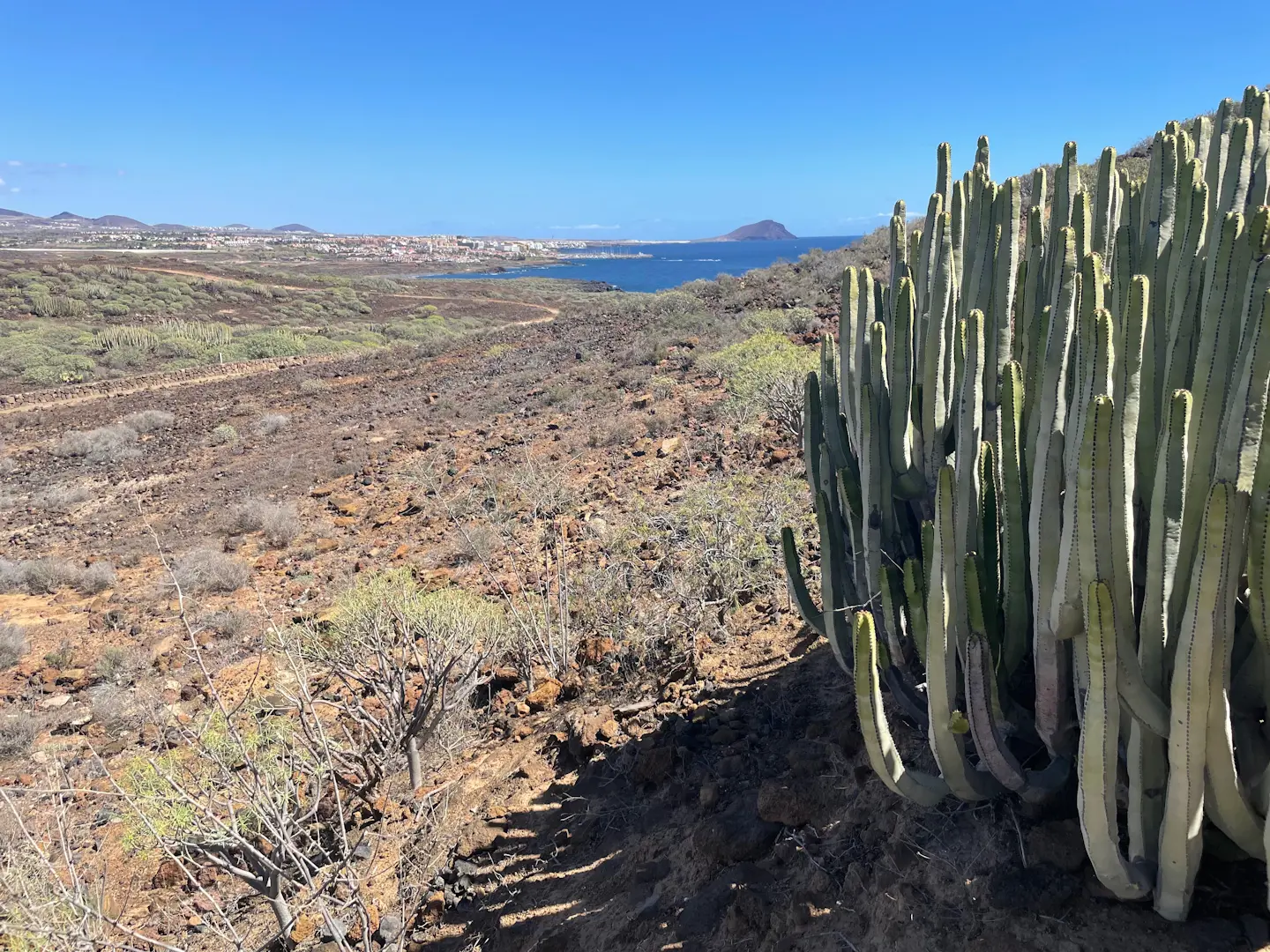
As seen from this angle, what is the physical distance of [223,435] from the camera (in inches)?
570

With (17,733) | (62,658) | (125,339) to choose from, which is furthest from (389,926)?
(125,339)

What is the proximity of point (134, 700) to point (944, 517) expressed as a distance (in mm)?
6073

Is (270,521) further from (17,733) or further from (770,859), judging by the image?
(770,859)

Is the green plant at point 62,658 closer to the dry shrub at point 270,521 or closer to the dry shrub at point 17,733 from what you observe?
the dry shrub at point 17,733

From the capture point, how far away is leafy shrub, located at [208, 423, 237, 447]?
1421cm

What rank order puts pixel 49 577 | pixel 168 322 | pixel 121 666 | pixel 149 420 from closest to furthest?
pixel 121 666, pixel 49 577, pixel 149 420, pixel 168 322

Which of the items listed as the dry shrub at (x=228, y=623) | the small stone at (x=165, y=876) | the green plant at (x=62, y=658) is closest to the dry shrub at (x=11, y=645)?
the green plant at (x=62, y=658)

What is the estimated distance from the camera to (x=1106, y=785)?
1712mm

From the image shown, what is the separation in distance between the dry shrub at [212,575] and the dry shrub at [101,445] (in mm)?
7627

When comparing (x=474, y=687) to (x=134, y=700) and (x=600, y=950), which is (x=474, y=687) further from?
(x=134, y=700)

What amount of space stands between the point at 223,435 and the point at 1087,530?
617 inches

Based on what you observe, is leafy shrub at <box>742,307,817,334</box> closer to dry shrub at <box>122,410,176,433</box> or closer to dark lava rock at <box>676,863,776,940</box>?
dark lava rock at <box>676,863,776,940</box>

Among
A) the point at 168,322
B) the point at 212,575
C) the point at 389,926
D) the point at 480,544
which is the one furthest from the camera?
the point at 168,322

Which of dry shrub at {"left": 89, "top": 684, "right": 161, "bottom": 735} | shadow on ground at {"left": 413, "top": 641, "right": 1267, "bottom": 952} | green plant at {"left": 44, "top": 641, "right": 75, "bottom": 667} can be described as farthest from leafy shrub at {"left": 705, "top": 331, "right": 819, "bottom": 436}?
green plant at {"left": 44, "top": 641, "right": 75, "bottom": 667}
